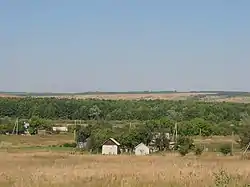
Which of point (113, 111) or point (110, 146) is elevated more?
point (113, 111)

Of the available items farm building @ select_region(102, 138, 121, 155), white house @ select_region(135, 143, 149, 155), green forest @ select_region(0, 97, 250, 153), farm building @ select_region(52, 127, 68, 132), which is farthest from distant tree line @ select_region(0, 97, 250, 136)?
farm building @ select_region(102, 138, 121, 155)

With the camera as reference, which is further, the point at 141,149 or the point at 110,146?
the point at 141,149

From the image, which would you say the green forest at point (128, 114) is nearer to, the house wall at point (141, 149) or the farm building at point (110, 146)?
the farm building at point (110, 146)

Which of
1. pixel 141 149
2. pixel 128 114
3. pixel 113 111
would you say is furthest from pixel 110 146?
pixel 113 111

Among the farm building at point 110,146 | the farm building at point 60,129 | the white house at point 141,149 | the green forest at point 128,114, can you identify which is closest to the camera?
the farm building at point 110,146

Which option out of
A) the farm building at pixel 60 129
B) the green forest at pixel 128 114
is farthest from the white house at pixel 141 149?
the farm building at pixel 60 129

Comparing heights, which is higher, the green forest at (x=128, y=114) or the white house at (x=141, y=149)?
the green forest at (x=128, y=114)

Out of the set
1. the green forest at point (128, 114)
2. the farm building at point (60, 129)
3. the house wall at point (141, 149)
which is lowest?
the farm building at point (60, 129)

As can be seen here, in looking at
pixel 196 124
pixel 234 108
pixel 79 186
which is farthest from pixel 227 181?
pixel 234 108

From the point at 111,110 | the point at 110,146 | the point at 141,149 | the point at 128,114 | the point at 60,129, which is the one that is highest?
the point at 111,110

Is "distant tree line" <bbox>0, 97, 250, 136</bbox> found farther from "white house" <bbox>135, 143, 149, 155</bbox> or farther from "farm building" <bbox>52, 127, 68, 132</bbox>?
"white house" <bbox>135, 143, 149, 155</bbox>

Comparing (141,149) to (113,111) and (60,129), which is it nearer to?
(60,129)

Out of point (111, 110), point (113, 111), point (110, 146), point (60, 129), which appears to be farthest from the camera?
point (111, 110)

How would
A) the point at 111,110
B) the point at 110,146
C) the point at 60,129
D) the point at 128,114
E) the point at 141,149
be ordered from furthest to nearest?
the point at 111,110, the point at 128,114, the point at 60,129, the point at 141,149, the point at 110,146
